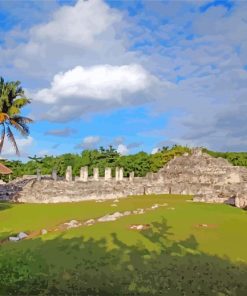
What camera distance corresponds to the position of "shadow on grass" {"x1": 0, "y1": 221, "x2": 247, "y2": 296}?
1299 centimetres

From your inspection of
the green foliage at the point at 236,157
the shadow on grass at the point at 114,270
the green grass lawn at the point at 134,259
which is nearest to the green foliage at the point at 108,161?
the green foliage at the point at 236,157

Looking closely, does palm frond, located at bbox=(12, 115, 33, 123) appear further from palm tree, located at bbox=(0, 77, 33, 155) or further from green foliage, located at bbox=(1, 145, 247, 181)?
green foliage, located at bbox=(1, 145, 247, 181)

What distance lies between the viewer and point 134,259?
15.6 meters

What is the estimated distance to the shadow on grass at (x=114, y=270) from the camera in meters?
13.0

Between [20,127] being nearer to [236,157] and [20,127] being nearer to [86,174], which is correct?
[86,174]

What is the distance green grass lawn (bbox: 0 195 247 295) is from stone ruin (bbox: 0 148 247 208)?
448 inches

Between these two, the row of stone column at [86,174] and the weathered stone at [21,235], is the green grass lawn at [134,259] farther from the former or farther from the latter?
the row of stone column at [86,174]

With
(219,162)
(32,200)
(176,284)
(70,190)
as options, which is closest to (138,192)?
(70,190)

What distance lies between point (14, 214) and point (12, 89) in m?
11.5

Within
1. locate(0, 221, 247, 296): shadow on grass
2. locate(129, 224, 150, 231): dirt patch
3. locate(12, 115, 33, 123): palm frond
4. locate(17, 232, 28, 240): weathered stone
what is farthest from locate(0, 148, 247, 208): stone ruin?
locate(17, 232, 28, 240): weathered stone

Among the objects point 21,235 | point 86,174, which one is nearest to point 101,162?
point 86,174

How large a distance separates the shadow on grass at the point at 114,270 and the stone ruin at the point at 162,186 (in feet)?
53.2

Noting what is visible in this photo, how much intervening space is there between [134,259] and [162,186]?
123ft

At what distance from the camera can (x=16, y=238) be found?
20.5m
